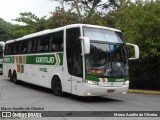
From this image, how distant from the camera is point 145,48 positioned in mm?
Answer: 19516

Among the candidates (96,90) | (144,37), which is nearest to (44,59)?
(96,90)

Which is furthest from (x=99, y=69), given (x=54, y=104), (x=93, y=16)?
(x=93, y=16)

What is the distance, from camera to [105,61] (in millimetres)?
13617

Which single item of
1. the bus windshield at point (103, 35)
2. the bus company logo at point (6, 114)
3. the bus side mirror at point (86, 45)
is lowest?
the bus company logo at point (6, 114)

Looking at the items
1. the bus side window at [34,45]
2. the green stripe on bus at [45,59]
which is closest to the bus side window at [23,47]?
the green stripe on bus at [45,59]

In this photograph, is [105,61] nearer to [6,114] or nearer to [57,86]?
[57,86]

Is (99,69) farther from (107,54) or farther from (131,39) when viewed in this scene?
(131,39)

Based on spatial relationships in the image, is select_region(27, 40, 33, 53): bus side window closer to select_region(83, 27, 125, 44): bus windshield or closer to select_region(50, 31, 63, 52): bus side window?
select_region(50, 31, 63, 52): bus side window

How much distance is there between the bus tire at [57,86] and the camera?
15675mm

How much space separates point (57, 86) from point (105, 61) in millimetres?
3382

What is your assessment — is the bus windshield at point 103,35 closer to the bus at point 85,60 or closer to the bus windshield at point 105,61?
the bus at point 85,60

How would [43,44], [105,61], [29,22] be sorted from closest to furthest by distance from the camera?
1. [105,61]
2. [43,44]
3. [29,22]

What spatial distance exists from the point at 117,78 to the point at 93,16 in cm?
1883

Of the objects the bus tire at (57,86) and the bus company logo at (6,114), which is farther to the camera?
the bus tire at (57,86)
